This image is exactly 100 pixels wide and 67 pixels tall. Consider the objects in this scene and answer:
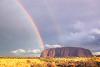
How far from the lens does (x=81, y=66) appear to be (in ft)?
192

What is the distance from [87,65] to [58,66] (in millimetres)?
8350

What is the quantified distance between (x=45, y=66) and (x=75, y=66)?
7.70 metres

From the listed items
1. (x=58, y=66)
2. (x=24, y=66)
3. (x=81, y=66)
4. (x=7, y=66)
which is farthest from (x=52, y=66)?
(x=7, y=66)

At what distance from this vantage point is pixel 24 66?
4978 centimetres

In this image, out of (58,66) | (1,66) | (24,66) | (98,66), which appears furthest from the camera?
(58,66)

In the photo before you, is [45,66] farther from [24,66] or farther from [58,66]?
[24,66]

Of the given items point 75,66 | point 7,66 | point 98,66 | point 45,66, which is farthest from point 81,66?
point 7,66

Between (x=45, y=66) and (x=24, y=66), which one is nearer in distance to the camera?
(x=24, y=66)

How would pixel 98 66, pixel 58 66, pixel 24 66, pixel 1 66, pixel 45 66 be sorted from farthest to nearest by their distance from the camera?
pixel 58 66 → pixel 45 66 → pixel 98 66 → pixel 24 66 → pixel 1 66

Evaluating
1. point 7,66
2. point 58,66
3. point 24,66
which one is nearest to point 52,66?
point 58,66

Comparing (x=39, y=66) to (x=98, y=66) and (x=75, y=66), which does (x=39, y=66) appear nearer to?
(x=75, y=66)

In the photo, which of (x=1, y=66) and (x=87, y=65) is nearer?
(x=1, y=66)

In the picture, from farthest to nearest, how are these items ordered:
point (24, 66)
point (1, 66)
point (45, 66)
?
point (45, 66) < point (24, 66) < point (1, 66)

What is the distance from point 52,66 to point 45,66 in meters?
2.77
